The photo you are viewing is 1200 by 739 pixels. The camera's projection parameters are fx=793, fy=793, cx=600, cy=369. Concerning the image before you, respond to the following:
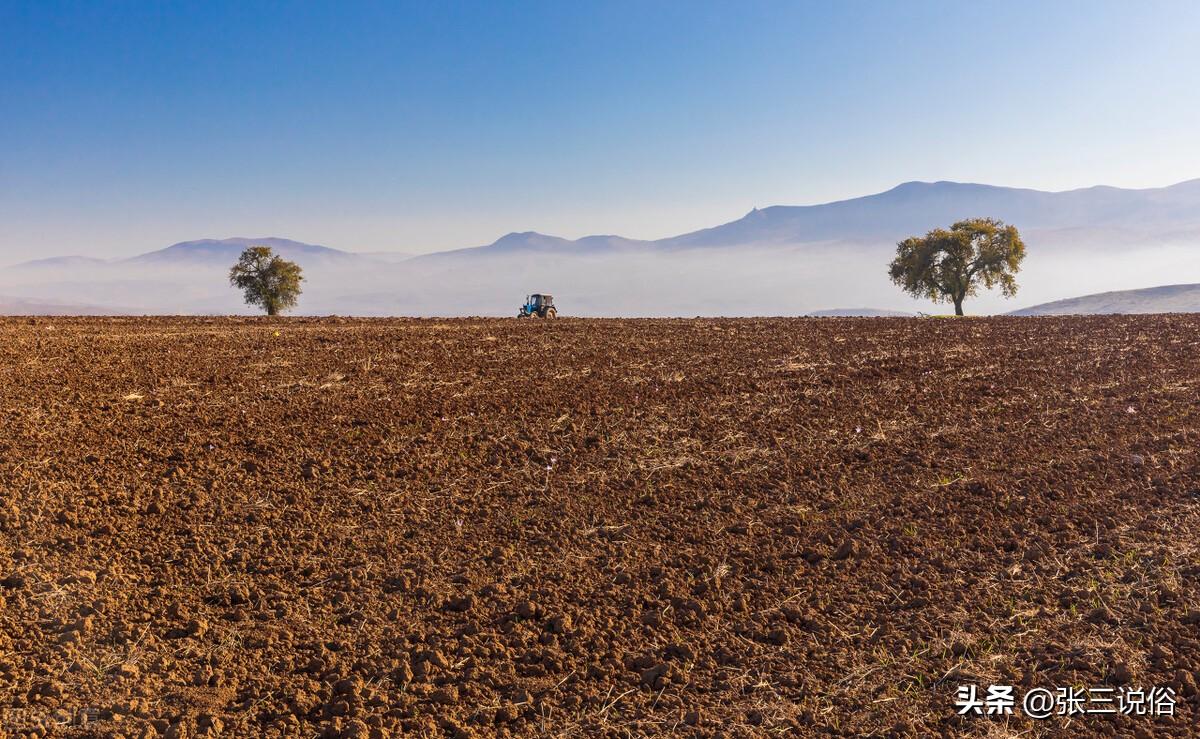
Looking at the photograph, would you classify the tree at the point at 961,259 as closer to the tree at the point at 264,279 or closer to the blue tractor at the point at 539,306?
the blue tractor at the point at 539,306

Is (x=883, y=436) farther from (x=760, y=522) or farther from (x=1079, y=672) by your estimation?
(x=1079, y=672)

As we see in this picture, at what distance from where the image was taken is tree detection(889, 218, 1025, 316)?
163 ft

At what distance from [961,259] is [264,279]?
145 feet

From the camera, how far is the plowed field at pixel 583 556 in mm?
5281

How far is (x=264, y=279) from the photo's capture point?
164ft

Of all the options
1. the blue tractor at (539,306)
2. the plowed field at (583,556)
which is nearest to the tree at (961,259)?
the blue tractor at (539,306)

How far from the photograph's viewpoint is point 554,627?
612cm

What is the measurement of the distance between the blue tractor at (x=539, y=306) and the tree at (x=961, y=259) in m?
25.1

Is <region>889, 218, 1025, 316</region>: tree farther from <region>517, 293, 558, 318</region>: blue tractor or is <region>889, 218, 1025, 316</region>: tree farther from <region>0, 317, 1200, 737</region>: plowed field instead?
<region>0, 317, 1200, 737</region>: plowed field

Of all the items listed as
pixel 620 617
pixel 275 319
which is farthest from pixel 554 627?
pixel 275 319

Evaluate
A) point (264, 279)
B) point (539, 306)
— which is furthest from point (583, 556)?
point (264, 279)

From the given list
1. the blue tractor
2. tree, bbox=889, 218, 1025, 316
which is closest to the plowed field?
the blue tractor

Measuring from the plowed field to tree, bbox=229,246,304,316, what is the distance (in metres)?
37.5

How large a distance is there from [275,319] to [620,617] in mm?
23724
